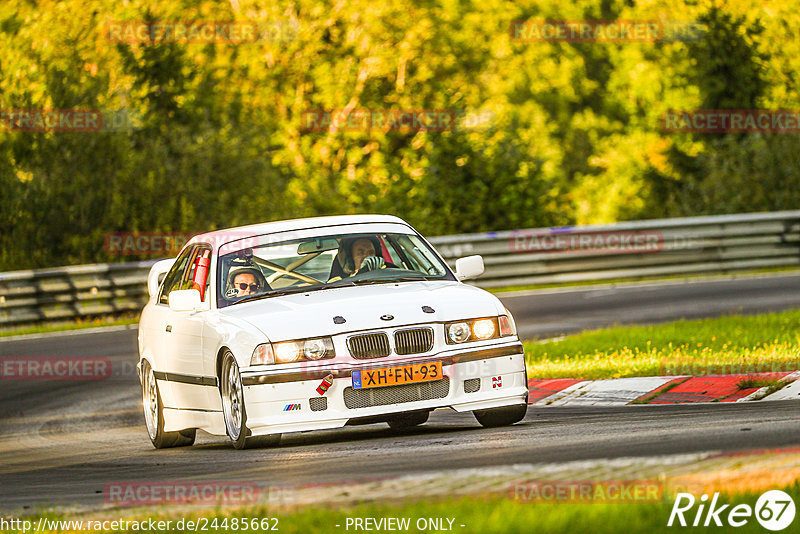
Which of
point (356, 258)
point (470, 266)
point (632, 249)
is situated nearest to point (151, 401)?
point (356, 258)

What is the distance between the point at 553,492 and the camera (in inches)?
247

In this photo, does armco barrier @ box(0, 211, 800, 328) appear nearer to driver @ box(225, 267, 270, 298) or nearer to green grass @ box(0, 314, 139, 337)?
green grass @ box(0, 314, 139, 337)

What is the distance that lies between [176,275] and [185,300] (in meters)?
1.51

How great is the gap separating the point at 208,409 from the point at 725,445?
396 centimetres

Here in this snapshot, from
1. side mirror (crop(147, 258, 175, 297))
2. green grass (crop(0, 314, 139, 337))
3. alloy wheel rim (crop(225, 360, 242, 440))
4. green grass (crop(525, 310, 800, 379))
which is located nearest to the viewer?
alloy wheel rim (crop(225, 360, 242, 440))

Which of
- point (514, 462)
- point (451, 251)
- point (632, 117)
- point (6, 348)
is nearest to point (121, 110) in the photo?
point (451, 251)

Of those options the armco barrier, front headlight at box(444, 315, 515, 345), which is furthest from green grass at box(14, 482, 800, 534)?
the armco barrier

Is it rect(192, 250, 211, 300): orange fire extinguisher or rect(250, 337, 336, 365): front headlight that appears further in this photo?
rect(192, 250, 211, 300): orange fire extinguisher

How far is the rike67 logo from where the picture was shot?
5500 mm

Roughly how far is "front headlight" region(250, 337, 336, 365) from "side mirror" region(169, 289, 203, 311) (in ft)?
3.89

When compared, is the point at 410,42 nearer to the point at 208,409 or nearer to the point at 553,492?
the point at 208,409

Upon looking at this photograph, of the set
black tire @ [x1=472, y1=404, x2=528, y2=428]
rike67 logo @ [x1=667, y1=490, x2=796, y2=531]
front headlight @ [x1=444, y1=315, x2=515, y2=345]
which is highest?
rike67 logo @ [x1=667, y1=490, x2=796, y2=531]

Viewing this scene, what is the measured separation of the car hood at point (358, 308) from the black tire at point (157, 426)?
57.1 inches

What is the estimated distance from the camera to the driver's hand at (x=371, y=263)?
10500 millimetres
